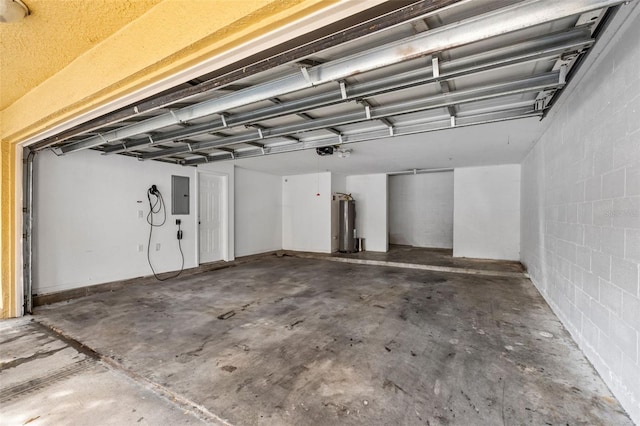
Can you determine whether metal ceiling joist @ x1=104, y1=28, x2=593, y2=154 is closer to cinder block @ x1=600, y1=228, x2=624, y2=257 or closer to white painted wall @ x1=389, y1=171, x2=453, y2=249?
cinder block @ x1=600, y1=228, x2=624, y2=257

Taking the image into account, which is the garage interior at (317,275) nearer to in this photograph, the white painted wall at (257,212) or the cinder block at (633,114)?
the cinder block at (633,114)

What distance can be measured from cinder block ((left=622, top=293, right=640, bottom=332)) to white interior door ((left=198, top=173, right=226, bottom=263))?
A: 624cm

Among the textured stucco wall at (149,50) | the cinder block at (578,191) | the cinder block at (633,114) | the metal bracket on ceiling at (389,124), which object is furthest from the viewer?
the metal bracket on ceiling at (389,124)

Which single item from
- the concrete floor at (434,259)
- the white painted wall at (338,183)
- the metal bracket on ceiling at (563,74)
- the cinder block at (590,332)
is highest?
the metal bracket on ceiling at (563,74)

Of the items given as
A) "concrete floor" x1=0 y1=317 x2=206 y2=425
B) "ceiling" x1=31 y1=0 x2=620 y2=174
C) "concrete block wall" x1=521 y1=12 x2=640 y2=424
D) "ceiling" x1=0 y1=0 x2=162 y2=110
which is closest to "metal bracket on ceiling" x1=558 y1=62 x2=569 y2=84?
"ceiling" x1=31 y1=0 x2=620 y2=174

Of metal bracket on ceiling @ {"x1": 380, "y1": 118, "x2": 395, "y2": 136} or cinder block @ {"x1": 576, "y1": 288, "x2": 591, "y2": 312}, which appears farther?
metal bracket on ceiling @ {"x1": 380, "y1": 118, "x2": 395, "y2": 136}

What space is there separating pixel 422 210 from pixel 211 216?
6534mm

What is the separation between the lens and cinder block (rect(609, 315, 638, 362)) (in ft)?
5.23

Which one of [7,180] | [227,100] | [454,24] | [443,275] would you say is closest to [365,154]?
[443,275]

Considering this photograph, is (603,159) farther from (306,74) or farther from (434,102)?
(306,74)

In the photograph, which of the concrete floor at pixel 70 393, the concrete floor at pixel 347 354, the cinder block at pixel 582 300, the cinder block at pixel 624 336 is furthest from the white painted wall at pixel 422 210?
the concrete floor at pixel 70 393

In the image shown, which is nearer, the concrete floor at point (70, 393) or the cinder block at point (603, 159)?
the concrete floor at point (70, 393)

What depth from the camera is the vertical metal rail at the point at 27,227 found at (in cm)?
340

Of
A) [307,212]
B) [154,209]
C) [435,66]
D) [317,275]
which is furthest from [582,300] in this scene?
[307,212]
